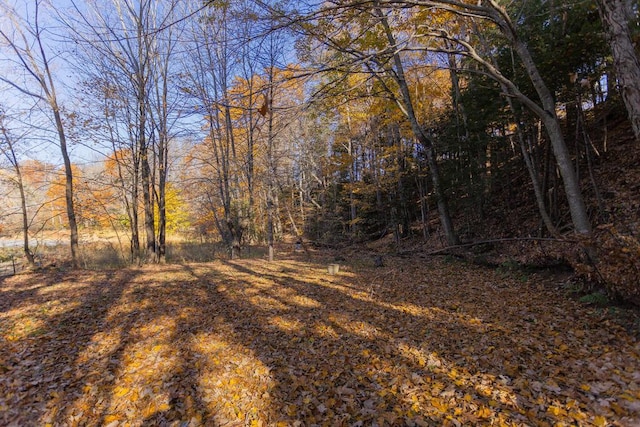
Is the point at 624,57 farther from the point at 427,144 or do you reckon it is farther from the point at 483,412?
the point at 427,144

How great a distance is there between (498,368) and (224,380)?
11.2ft

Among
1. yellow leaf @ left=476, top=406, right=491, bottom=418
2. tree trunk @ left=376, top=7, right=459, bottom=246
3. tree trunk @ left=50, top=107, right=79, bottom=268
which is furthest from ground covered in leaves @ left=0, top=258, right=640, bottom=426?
tree trunk @ left=50, top=107, right=79, bottom=268

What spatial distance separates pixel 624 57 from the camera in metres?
3.62

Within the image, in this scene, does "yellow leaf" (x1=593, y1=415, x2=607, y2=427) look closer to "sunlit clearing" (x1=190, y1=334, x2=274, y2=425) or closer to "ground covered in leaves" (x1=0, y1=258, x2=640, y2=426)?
"ground covered in leaves" (x1=0, y1=258, x2=640, y2=426)

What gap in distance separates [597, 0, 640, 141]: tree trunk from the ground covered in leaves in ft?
9.67

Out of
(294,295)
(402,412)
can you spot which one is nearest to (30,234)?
(294,295)

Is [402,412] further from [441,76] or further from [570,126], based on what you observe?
[441,76]

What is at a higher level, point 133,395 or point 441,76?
point 441,76

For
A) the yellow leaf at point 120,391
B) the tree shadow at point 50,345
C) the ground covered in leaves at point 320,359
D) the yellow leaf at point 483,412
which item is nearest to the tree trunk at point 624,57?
the ground covered in leaves at point 320,359

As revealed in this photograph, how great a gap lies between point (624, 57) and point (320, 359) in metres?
5.41

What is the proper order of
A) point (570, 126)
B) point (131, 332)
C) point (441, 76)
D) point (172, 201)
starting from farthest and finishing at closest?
point (172, 201) → point (441, 76) → point (570, 126) → point (131, 332)

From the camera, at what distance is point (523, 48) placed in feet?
18.6

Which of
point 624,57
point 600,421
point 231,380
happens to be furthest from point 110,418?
point 624,57

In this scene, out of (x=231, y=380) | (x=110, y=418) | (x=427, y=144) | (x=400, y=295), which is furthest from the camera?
(x=427, y=144)
